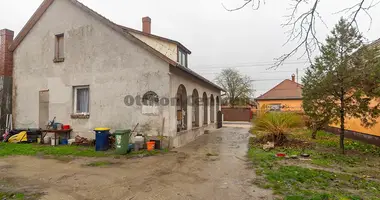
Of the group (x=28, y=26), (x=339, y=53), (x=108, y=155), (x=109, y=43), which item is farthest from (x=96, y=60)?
(x=339, y=53)

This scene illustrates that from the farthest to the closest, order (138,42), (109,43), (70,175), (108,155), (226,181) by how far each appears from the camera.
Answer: (109,43) → (138,42) → (108,155) → (70,175) → (226,181)

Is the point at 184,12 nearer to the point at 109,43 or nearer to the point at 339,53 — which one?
the point at 109,43

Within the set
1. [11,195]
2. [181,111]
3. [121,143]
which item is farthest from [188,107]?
[11,195]

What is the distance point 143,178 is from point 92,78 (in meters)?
6.78

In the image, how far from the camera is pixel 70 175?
18.5 ft

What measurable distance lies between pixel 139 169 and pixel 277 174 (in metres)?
3.91

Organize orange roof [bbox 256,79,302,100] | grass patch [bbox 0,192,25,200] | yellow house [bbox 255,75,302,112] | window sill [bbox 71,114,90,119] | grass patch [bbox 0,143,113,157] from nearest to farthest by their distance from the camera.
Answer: grass patch [bbox 0,192,25,200] < grass patch [bbox 0,143,113,157] < window sill [bbox 71,114,90,119] < yellow house [bbox 255,75,302,112] < orange roof [bbox 256,79,302,100]

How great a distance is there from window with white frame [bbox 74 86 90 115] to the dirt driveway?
3.36 m

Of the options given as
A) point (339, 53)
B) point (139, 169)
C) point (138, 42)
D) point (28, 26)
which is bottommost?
point (139, 169)

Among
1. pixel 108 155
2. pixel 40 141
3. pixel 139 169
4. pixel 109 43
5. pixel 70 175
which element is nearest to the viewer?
pixel 70 175

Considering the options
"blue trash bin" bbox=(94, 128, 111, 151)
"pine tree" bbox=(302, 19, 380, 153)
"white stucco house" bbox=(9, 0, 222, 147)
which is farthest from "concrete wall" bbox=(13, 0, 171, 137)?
"pine tree" bbox=(302, 19, 380, 153)

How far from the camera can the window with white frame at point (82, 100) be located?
10492 millimetres

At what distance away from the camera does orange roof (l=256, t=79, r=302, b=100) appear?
3119 cm

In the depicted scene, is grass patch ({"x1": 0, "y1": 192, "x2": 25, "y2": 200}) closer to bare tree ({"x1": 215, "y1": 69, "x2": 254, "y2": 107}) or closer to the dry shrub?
the dry shrub
